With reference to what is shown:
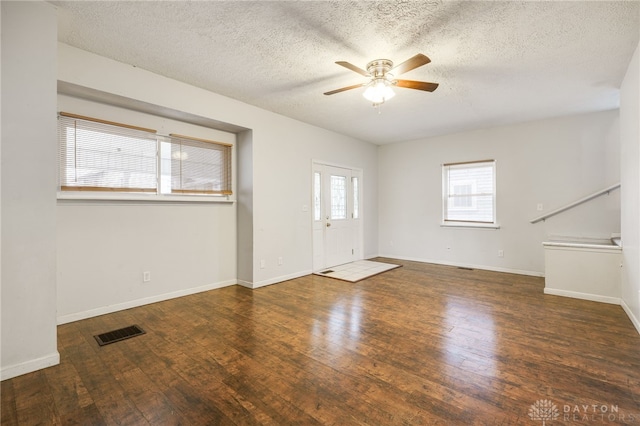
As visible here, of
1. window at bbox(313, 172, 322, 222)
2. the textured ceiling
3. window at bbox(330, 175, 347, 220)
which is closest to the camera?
the textured ceiling

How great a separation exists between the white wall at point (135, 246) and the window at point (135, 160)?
0.14 meters

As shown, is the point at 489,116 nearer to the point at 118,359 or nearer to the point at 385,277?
the point at 385,277

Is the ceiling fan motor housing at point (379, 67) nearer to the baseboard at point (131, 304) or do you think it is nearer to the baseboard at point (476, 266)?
the baseboard at point (131, 304)

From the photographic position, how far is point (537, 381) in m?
1.99

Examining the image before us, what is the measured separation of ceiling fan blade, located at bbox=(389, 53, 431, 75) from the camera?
2.32 meters

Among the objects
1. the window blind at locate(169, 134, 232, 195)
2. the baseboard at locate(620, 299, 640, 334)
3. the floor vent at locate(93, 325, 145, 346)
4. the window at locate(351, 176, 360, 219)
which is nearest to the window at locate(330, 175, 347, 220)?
the window at locate(351, 176, 360, 219)

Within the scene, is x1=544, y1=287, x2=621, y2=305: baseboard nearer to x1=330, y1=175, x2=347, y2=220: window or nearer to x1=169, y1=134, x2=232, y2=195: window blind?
x1=330, y1=175, x2=347, y2=220: window

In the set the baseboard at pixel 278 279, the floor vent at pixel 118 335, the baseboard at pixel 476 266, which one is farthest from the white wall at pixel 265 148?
the baseboard at pixel 476 266

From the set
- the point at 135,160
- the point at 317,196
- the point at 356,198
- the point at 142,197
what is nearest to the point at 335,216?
the point at 317,196

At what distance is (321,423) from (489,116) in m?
5.14

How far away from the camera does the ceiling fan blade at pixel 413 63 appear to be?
2322 millimetres

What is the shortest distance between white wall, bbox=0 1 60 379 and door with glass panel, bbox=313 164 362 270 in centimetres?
376

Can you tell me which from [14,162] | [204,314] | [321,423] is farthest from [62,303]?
[321,423]

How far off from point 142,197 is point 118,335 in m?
1.57
